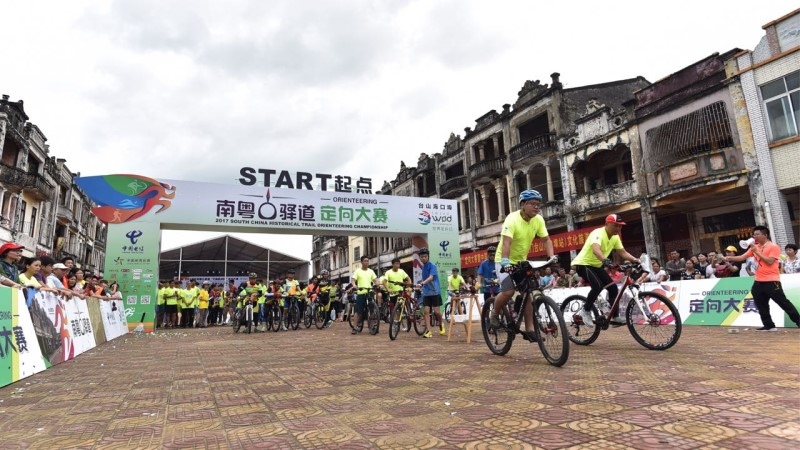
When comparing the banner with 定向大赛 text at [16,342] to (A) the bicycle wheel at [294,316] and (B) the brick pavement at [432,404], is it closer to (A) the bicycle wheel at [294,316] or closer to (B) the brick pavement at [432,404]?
(B) the brick pavement at [432,404]

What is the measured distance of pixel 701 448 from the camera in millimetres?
1897

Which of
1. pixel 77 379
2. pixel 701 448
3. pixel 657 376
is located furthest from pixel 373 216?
pixel 701 448

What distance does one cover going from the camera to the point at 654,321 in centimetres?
528

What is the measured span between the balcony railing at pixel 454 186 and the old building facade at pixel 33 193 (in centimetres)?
2485

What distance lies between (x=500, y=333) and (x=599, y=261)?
162cm

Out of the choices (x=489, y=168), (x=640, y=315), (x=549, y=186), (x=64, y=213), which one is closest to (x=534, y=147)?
(x=549, y=186)

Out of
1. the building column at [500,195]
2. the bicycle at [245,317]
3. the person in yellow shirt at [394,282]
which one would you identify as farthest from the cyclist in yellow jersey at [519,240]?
the building column at [500,195]

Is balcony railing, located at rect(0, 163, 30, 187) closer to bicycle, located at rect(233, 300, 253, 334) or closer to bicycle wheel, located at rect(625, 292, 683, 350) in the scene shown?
bicycle, located at rect(233, 300, 253, 334)

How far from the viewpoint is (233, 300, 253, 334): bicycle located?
12227mm

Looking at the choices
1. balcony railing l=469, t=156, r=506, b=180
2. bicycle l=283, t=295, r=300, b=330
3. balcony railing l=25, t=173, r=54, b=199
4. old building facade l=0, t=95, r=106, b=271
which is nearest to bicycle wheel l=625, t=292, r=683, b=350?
bicycle l=283, t=295, r=300, b=330

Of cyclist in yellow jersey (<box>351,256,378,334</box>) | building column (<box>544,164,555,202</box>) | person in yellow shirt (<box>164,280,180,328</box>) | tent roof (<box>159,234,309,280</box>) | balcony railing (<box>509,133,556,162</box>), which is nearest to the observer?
cyclist in yellow jersey (<box>351,256,378,334</box>)

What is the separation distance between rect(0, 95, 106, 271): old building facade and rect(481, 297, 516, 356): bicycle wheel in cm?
2855

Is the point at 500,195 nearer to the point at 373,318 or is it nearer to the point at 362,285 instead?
the point at 362,285

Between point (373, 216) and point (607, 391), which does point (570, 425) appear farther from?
point (373, 216)
